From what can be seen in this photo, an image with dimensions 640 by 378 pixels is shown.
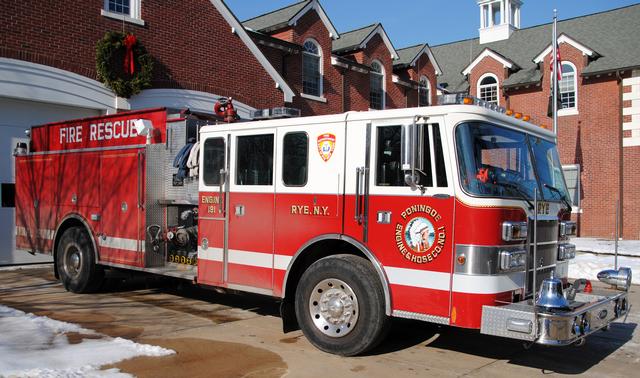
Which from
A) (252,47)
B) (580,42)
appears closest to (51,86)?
(252,47)

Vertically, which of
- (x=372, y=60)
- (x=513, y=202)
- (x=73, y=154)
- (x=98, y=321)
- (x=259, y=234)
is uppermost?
(x=372, y=60)

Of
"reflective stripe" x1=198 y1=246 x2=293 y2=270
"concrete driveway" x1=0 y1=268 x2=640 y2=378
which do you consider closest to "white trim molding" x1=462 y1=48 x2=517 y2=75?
"concrete driveway" x1=0 y1=268 x2=640 y2=378

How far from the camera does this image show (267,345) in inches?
249

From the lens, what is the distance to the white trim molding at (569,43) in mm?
22205

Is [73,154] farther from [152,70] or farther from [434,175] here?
[434,175]

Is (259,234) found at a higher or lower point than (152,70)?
lower

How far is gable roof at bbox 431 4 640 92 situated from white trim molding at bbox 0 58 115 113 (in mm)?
16711

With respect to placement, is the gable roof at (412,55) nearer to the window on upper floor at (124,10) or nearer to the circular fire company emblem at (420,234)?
the window on upper floor at (124,10)

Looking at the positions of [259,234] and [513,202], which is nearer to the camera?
[513,202]

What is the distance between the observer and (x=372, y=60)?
2253cm

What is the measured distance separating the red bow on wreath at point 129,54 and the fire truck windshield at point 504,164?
10.0m

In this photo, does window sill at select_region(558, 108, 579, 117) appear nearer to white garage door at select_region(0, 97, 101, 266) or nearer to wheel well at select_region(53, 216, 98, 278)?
white garage door at select_region(0, 97, 101, 266)

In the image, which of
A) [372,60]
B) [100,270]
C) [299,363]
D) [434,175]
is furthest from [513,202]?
[372,60]

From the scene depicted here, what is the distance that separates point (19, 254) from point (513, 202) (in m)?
10.7
